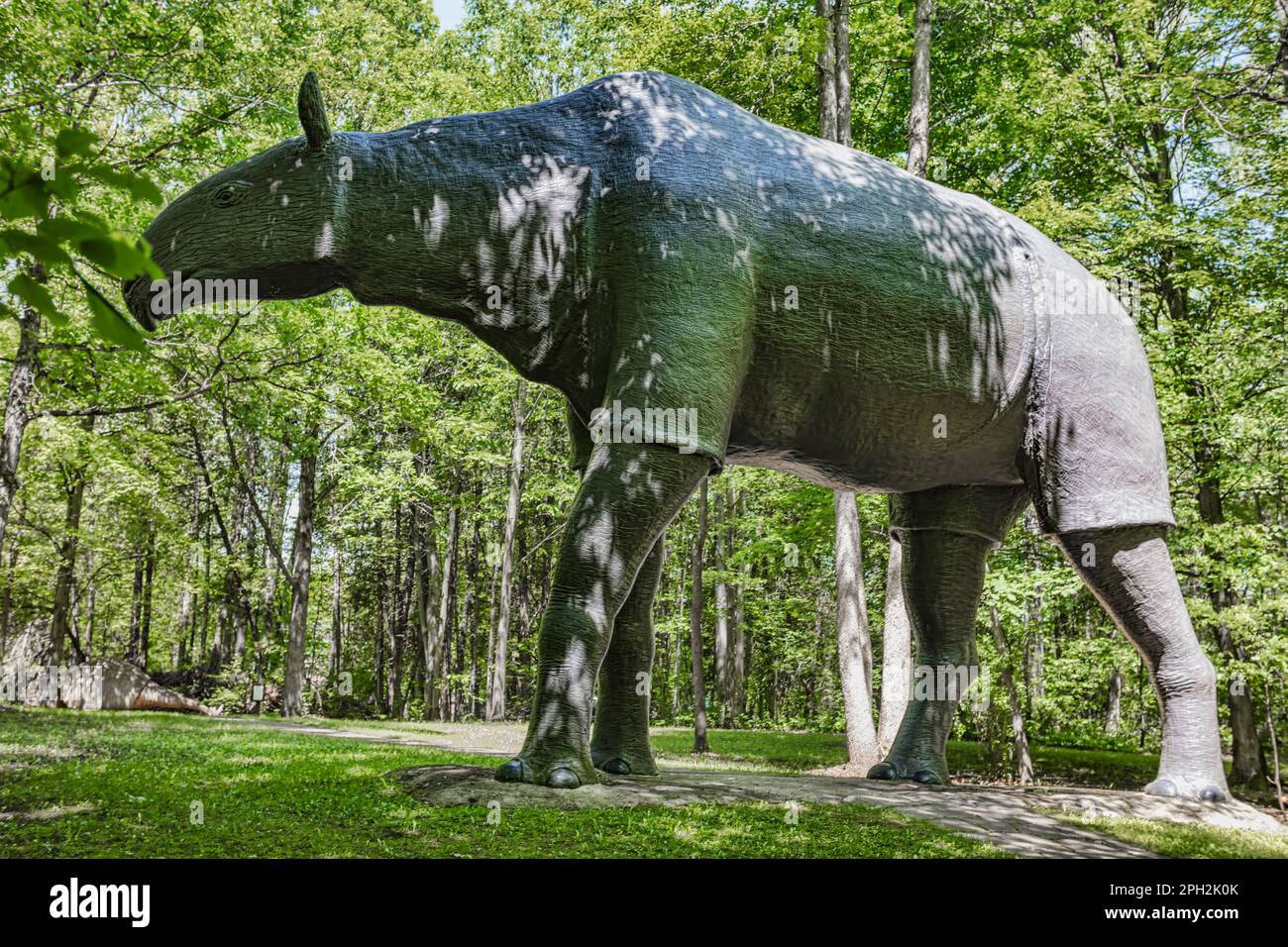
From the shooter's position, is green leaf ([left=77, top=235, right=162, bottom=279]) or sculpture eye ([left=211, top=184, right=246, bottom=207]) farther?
sculpture eye ([left=211, top=184, right=246, bottom=207])

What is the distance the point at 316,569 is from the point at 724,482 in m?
17.2

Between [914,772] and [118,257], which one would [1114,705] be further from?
[118,257]

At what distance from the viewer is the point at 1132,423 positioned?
222 inches

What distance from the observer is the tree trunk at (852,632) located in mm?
12312

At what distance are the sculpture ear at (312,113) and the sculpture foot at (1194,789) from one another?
584 centimetres

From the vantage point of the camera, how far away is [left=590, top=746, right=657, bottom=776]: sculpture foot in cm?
540

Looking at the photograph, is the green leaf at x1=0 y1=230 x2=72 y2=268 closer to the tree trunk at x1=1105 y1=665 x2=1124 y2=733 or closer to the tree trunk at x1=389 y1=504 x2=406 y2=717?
the tree trunk at x1=389 y1=504 x2=406 y2=717

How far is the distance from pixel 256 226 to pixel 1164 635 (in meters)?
5.65

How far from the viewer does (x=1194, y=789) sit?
17.8 ft

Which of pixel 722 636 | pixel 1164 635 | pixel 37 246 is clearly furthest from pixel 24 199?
pixel 722 636

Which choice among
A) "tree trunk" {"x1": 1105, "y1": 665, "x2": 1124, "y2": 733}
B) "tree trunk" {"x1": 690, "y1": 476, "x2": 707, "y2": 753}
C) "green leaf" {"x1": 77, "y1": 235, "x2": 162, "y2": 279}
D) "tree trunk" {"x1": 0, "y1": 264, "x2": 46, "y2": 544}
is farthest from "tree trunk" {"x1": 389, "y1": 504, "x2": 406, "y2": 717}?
"green leaf" {"x1": 77, "y1": 235, "x2": 162, "y2": 279}

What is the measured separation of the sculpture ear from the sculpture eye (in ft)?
1.42
